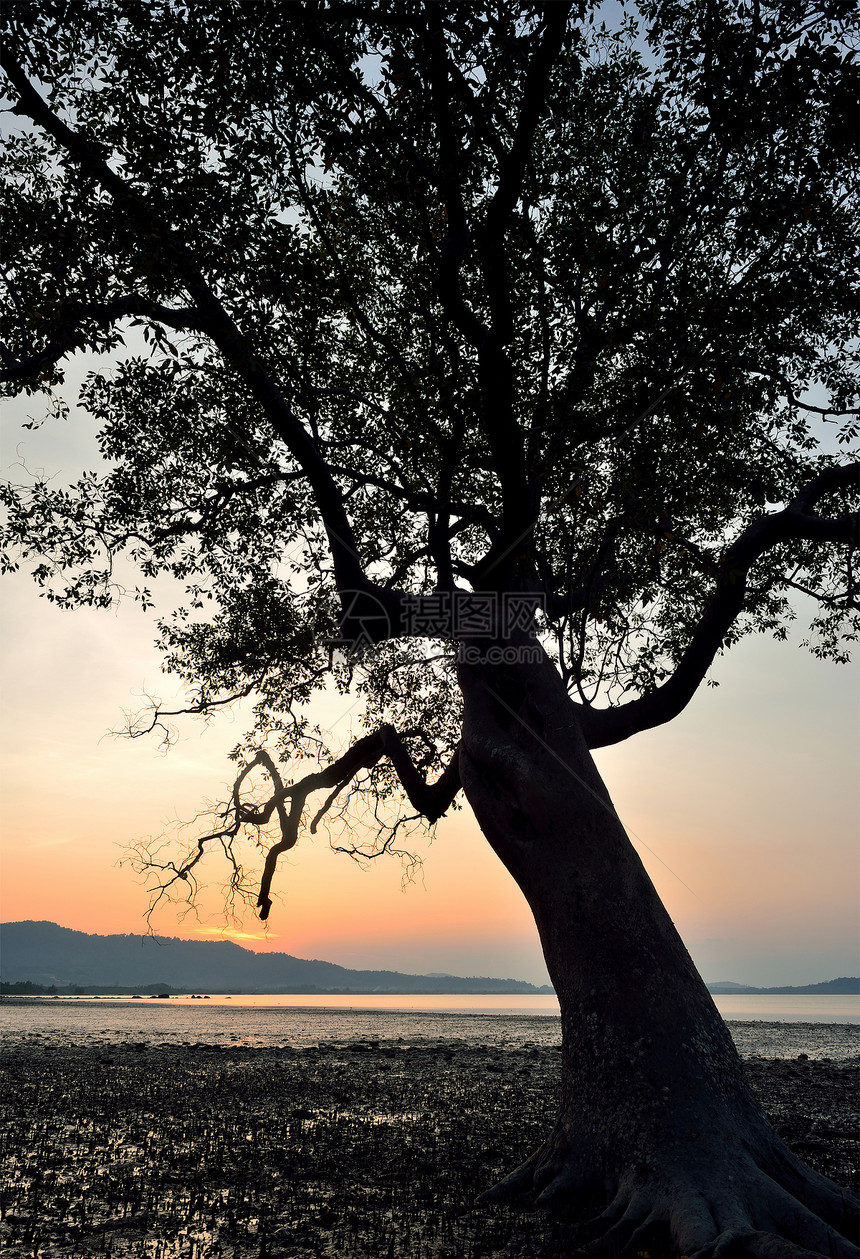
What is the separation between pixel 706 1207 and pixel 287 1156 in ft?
15.9

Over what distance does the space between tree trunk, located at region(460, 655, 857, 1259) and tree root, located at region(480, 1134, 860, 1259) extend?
0.04 feet

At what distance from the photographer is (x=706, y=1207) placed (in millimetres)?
5824

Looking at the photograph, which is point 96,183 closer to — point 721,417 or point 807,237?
point 721,417

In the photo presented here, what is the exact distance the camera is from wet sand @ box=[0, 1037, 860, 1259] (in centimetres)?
587

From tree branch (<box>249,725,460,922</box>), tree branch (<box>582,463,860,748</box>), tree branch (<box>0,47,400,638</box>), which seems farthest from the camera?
tree branch (<box>249,725,460,922</box>)

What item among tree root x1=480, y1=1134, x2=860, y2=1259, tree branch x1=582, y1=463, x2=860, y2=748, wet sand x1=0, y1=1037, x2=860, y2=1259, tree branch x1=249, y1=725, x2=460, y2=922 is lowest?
wet sand x1=0, y1=1037, x2=860, y2=1259

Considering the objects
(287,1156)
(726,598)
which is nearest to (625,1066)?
(287,1156)

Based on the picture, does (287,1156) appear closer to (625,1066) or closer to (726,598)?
(625,1066)

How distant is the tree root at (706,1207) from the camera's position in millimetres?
5395

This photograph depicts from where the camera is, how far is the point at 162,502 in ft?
45.0

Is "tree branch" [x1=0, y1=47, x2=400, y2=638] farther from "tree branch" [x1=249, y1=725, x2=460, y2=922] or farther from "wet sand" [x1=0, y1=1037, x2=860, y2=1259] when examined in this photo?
"wet sand" [x1=0, y1=1037, x2=860, y2=1259]

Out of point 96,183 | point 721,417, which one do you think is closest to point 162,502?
point 96,183

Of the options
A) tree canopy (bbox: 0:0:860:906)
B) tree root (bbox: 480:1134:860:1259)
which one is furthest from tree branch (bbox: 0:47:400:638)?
tree root (bbox: 480:1134:860:1259)

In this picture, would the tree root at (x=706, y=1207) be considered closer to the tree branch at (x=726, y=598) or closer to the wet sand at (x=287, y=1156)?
the wet sand at (x=287, y=1156)
